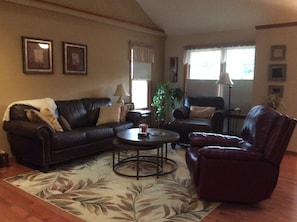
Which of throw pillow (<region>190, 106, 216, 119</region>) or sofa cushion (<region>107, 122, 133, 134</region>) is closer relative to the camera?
sofa cushion (<region>107, 122, 133, 134</region>)

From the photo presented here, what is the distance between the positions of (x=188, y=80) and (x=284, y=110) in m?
2.42

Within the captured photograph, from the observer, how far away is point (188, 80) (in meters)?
6.73

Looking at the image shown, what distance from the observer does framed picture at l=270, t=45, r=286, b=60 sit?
4.86 m

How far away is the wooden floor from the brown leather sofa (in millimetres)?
588

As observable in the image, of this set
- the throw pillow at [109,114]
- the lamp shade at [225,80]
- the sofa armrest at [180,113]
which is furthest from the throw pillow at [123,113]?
the lamp shade at [225,80]

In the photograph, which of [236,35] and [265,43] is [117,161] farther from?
[236,35]

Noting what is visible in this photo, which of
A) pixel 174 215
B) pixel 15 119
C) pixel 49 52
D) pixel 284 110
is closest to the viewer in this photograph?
pixel 174 215

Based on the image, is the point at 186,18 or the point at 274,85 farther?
the point at 186,18

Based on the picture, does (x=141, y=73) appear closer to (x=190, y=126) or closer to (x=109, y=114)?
(x=109, y=114)

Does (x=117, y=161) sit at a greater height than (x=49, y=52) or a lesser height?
lesser

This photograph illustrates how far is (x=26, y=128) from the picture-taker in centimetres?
365

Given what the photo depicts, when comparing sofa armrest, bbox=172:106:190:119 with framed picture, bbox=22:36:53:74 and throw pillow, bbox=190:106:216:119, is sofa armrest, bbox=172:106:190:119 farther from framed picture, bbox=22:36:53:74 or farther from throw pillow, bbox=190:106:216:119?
framed picture, bbox=22:36:53:74

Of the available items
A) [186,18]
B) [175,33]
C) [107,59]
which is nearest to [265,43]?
[186,18]

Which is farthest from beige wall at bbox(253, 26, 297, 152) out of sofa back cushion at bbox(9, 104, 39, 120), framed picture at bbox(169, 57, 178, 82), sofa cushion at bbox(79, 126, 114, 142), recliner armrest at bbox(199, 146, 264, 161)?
sofa back cushion at bbox(9, 104, 39, 120)
